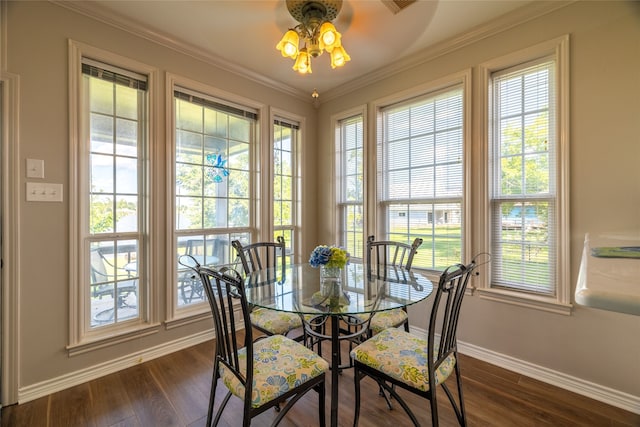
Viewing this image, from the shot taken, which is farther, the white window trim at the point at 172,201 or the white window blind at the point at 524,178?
the white window trim at the point at 172,201

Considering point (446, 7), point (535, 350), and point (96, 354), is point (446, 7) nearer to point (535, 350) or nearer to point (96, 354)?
point (535, 350)

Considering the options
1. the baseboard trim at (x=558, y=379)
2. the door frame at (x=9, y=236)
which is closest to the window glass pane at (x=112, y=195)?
the door frame at (x=9, y=236)

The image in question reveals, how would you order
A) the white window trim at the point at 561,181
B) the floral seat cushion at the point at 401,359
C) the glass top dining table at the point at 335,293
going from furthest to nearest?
the white window trim at the point at 561,181 → the glass top dining table at the point at 335,293 → the floral seat cushion at the point at 401,359

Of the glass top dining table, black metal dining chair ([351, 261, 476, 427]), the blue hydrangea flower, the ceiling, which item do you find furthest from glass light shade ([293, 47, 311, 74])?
black metal dining chair ([351, 261, 476, 427])

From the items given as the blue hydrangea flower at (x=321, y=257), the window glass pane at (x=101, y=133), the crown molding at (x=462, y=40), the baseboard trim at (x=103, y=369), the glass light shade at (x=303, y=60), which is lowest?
the baseboard trim at (x=103, y=369)

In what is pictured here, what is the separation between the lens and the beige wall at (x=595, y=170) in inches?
73.2

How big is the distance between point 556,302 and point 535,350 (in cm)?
42

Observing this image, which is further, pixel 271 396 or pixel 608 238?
pixel 608 238

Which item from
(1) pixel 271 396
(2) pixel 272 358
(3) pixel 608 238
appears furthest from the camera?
(3) pixel 608 238

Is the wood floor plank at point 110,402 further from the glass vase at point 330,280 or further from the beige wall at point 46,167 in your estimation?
the glass vase at point 330,280

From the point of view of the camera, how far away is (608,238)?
183cm

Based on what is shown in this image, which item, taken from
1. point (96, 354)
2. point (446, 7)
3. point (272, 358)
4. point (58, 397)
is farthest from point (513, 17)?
point (58, 397)

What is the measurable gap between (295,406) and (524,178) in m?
2.43

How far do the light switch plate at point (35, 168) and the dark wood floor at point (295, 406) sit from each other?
153cm
